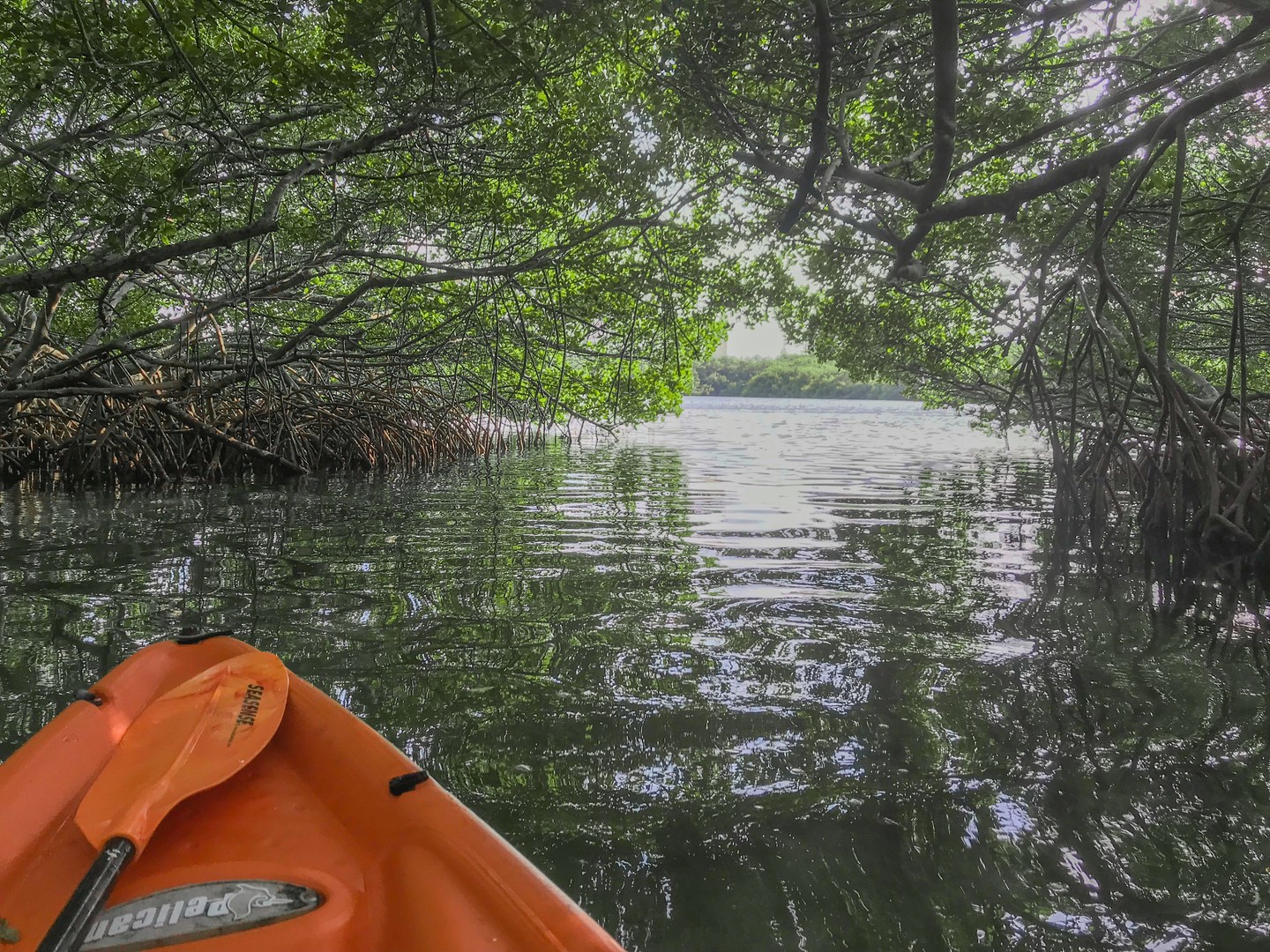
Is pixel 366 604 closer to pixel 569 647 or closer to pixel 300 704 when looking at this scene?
pixel 569 647

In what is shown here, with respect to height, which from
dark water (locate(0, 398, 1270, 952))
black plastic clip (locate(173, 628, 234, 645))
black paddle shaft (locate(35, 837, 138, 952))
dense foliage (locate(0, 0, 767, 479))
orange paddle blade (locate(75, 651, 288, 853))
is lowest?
dark water (locate(0, 398, 1270, 952))

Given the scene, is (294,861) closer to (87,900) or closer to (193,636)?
(87,900)

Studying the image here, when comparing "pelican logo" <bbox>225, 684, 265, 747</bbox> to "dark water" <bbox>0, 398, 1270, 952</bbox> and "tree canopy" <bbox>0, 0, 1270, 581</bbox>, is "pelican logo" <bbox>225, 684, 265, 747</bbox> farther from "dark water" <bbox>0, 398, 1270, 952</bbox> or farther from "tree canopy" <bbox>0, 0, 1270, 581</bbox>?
"tree canopy" <bbox>0, 0, 1270, 581</bbox>

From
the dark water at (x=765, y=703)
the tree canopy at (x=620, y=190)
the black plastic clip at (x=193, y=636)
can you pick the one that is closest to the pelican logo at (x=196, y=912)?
the dark water at (x=765, y=703)

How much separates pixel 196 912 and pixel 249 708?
778 millimetres

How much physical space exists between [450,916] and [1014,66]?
475cm

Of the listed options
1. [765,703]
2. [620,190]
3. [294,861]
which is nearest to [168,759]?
[294,861]

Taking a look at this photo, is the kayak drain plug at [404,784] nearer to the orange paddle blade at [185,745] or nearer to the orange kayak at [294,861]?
the orange kayak at [294,861]

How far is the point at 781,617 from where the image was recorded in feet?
11.6

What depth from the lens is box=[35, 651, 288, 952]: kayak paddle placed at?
128 cm

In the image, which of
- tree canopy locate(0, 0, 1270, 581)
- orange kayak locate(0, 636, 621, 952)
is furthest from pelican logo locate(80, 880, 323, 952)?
tree canopy locate(0, 0, 1270, 581)

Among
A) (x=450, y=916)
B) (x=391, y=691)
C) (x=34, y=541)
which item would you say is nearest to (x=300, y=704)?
(x=391, y=691)

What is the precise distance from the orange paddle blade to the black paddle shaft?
4cm

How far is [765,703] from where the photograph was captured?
257 cm
